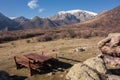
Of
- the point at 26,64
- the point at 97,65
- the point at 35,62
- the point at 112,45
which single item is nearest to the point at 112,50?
the point at 112,45

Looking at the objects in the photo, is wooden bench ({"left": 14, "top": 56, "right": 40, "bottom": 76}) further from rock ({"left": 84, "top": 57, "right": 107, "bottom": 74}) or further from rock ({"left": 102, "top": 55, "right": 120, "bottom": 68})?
rock ({"left": 102, "top": 55, "right": 120, "bottom": 68})

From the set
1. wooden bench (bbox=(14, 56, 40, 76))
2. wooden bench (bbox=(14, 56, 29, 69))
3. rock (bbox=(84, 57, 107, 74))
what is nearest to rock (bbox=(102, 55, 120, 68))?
rock (bbox=(84, 57, 107, 74))

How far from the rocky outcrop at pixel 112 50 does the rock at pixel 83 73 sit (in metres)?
9.38

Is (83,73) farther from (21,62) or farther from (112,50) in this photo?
(21,62)

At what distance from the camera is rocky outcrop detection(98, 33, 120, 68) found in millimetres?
31672

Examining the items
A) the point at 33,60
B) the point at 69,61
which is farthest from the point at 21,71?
the point at 69,61

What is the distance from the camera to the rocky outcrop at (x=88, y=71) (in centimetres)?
2228

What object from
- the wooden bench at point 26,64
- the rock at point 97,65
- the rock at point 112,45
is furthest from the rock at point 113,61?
the wooden bench at point 26,64

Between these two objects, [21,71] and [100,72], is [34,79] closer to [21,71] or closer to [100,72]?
[21,71]

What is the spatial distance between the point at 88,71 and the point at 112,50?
1047 cm

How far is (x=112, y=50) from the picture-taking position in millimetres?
32094

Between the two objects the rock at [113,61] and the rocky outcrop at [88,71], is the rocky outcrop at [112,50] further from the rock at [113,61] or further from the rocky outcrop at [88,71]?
the rocky outcrop at [88,71]

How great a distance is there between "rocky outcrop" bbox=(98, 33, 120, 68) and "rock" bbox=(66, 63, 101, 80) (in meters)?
9.38

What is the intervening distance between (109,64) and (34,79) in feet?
37.6
